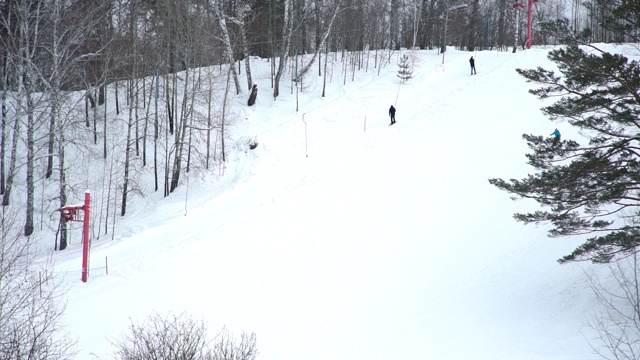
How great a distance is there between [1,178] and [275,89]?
17.6m

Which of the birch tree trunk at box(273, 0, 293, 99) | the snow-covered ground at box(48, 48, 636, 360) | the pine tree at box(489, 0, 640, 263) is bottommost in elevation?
the snow-covered ground at box(48, 48, 636, 360)

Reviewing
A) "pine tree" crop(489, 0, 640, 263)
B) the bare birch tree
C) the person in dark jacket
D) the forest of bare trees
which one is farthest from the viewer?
the person in dark jacket

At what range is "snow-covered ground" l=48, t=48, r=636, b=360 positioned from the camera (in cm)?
1351

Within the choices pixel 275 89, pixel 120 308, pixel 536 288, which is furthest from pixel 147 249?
pixel 275 89

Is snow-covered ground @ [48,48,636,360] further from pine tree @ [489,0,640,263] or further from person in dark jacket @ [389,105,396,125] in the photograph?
pine tree @ [489,0,640,263]

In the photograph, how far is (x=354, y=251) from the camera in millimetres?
18703

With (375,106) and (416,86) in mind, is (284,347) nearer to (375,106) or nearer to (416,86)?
(375,106)

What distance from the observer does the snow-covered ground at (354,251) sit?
44.3 ft

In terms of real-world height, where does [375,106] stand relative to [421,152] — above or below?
above

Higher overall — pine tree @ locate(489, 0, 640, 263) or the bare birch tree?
pine tree @ locate(489, 0, 640, 263)

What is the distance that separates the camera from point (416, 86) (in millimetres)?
38250

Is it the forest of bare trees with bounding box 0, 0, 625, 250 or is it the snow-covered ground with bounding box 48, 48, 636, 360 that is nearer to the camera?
the snow-covered ground with bounding box 48, 48, 636, 360

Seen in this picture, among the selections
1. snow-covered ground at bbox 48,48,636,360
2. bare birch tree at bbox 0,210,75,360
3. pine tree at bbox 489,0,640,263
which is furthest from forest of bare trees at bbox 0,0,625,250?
pine tree at bbox 489,0,640,263

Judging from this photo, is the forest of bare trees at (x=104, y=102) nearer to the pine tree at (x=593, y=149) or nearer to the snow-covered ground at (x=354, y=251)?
the snow-covered ground at (x=354, y=251)
